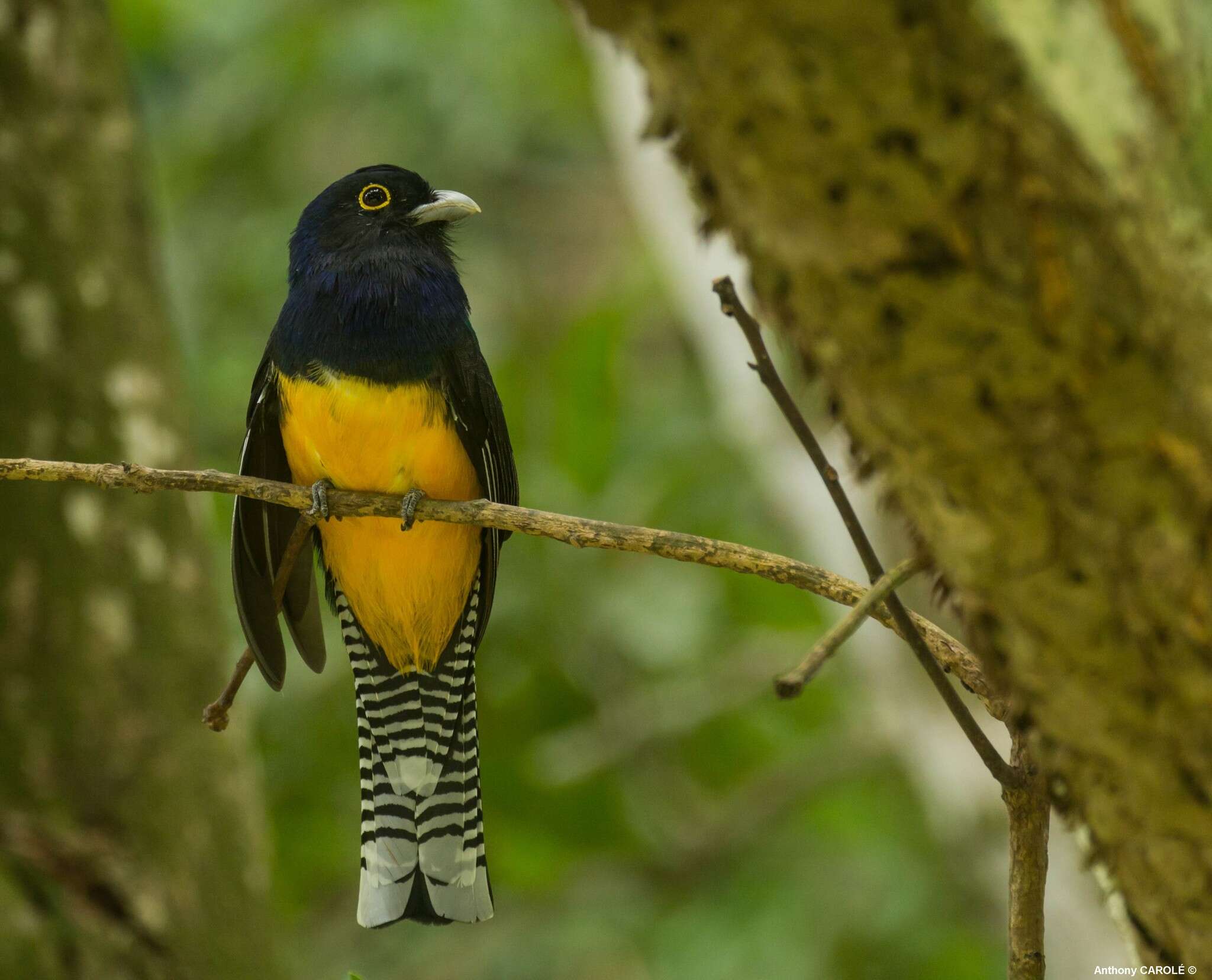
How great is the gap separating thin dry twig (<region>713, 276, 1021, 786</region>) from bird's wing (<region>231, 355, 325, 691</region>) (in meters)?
1.93

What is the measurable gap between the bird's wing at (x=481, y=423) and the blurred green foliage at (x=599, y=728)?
1.20 metres

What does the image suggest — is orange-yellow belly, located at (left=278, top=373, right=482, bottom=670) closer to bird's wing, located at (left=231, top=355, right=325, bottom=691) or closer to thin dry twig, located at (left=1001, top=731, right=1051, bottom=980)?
bird's wing, located at (left=231, top=355, right=325, bottom=691)

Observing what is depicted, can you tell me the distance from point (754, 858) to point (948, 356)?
5.35 metres

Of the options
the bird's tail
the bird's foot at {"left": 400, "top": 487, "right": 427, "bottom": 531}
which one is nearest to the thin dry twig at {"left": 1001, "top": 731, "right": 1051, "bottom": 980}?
the bird's foot at {"left": 400, "top": 487, "right": 427, "bottom": 531}

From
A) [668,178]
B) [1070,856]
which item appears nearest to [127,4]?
[668,178]

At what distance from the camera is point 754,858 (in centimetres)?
607

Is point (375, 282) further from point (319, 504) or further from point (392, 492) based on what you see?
point (319, 504)

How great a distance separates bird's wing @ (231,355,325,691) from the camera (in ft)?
10.3

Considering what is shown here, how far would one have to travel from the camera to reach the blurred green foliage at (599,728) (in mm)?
5426

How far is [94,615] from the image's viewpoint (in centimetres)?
370

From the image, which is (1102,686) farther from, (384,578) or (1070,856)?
(1070,856)

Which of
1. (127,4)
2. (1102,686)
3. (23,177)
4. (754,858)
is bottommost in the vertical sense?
(1102,686)

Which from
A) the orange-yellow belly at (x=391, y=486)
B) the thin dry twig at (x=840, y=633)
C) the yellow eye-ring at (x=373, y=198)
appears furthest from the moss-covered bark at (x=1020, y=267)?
the yellow eye-ring at (x=373, y=198)

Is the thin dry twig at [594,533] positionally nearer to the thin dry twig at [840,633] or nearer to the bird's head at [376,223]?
the thin dry twig at [840,633]
